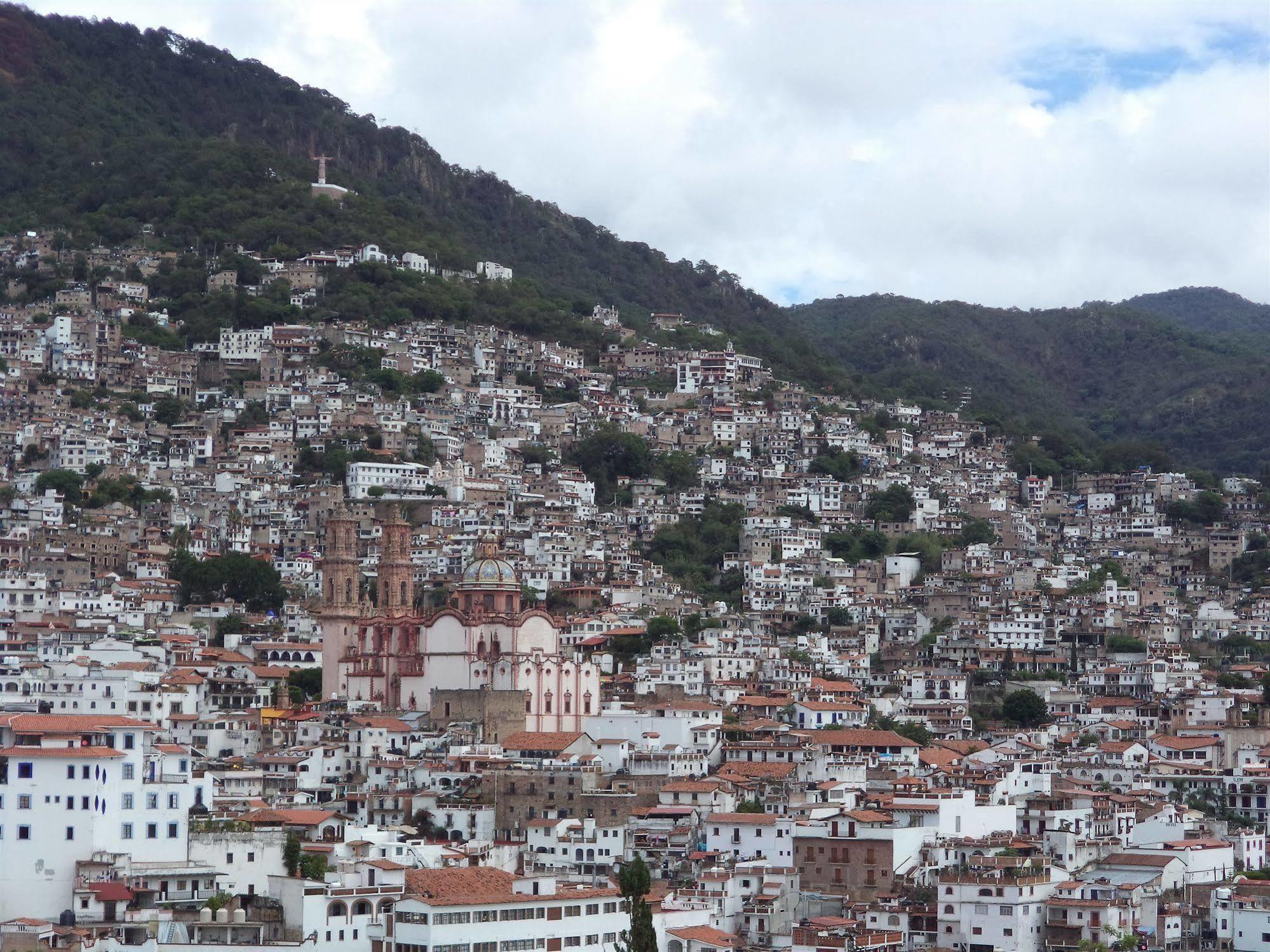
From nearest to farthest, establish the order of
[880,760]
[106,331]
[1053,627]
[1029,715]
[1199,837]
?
[1199,837], [880,760], [1029,715], [1053,627], [106,331]

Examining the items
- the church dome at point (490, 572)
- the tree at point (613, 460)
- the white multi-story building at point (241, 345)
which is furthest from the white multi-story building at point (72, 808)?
the white multi-story building at point (241, 345)

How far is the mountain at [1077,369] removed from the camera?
138 m

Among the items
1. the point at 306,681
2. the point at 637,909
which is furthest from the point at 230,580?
the point at 637,909

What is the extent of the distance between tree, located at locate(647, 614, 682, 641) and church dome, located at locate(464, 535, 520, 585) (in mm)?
9011

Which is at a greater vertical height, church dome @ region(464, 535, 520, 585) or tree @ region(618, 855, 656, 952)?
church dome @ region(464, 535, 520, 585)

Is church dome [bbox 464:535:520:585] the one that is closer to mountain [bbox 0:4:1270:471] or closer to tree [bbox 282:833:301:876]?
tree [bbox 282:833:301:876]

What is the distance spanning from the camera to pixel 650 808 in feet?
191

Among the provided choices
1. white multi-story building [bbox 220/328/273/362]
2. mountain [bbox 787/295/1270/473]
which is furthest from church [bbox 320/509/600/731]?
mountain [bbox 787/295/1270/473]

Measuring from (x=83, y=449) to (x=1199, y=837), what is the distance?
53.2 meters

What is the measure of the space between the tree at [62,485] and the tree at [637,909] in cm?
4776

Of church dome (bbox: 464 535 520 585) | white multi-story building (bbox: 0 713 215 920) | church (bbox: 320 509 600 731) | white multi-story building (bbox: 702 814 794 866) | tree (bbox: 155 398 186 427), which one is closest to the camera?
white multi-story building (bbox: 0 713 215 920)

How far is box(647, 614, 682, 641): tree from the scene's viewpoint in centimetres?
8001

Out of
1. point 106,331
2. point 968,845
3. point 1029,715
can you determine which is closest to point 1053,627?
point 1029,715

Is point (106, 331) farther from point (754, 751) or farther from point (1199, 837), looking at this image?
point (1199, 837)
